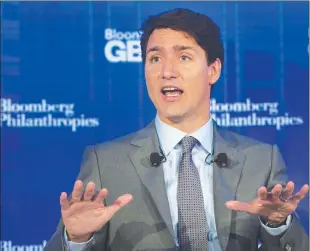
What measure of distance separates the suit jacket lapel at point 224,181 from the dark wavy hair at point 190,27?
35 centimetres

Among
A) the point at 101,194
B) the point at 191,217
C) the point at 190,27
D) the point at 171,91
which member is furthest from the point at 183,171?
the point at 190,27

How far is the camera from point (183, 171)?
6.93ft

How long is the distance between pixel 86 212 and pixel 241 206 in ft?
1.69

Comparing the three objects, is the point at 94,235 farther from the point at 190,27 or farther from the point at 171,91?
the point at 190,27

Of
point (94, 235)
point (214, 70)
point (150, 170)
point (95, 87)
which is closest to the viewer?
point (94, 235)

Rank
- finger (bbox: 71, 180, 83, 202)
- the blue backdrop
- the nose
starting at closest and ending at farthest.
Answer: finger (bbox: 71, 180, 83, 202), the nose, the blue backdrop

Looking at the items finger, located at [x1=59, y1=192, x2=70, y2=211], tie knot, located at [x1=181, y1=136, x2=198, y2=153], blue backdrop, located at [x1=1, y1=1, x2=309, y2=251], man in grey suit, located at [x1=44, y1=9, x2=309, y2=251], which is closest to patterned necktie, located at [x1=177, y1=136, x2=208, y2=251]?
man in grey suit, located at [x1=44, y1=9, x2=309, y2=251]

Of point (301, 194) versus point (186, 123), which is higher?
point (186, 123)

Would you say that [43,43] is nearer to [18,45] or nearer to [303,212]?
[18,45]

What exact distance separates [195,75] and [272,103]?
3.68 feet

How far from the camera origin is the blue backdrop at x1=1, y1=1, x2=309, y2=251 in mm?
3182

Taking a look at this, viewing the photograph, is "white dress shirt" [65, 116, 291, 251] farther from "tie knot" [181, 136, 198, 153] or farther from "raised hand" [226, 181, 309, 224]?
"raised hand" [226, 181, 309, 224]

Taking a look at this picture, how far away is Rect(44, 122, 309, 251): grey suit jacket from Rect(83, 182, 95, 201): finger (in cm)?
22

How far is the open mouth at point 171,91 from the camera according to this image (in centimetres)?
218
